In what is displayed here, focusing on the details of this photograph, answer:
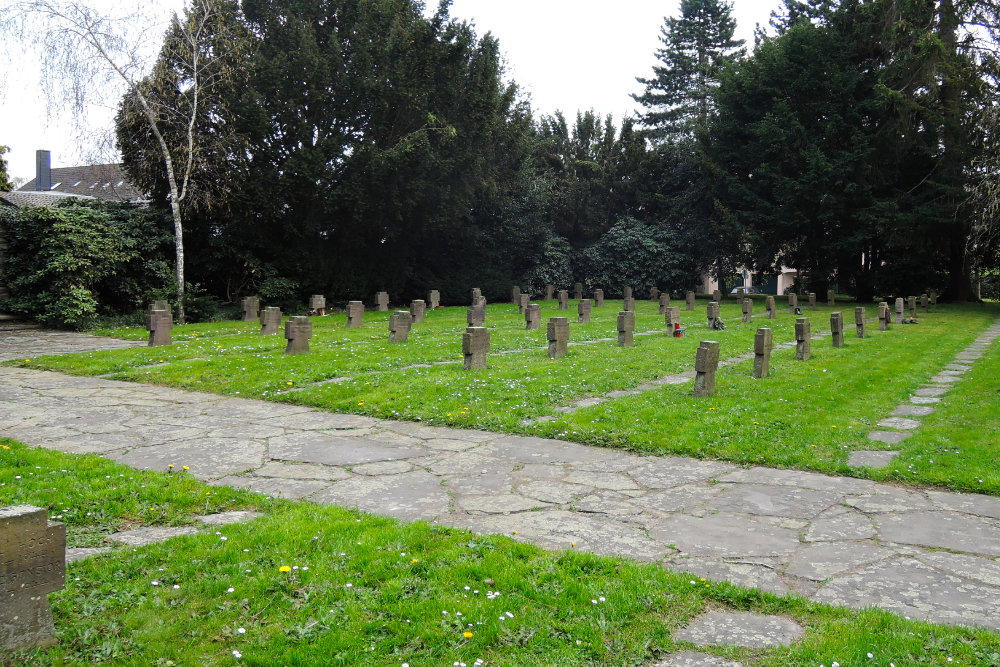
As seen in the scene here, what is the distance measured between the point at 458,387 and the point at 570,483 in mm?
4149

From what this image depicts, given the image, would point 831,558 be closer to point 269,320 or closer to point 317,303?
point 269,320

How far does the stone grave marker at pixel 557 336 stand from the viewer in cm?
1266

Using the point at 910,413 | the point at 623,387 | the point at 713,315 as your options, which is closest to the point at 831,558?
the point at 910,413

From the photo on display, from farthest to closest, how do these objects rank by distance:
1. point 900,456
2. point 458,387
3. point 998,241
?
1. point 998,241
2. point 458,387
3. point 900,456

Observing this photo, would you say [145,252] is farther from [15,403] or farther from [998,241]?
[998,241]

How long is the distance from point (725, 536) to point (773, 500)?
1.01 meters

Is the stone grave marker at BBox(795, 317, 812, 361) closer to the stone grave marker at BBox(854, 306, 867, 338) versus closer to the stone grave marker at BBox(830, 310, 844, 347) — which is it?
the stone grave marker at BBox(830, 310, 844, 347)

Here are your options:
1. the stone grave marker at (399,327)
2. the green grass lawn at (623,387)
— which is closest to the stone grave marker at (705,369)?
the green grass lawn at (623,387)

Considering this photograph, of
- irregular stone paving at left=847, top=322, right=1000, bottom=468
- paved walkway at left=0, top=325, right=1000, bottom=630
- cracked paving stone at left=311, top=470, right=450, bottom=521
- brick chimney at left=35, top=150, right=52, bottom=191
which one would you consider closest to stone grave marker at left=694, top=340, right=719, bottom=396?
irregular stone paving at left=847, top=322, right=1000, bottom=468

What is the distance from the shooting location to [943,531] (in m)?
4.25

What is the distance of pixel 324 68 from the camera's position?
24.0 metres

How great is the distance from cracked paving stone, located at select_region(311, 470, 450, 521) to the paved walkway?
0.05 ft

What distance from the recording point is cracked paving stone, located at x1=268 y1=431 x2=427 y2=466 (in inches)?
232

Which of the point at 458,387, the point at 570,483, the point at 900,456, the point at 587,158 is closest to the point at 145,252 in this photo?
the point at 458,387
